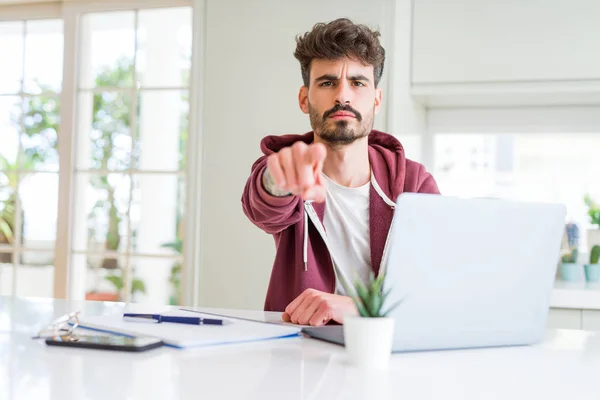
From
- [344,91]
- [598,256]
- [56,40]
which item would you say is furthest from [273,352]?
[56,40]

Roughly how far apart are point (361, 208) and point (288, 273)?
27 centimetres

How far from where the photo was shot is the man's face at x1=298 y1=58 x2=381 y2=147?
1998mm

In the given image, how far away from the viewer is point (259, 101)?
10.4ft

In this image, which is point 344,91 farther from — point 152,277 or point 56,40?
point 152,277

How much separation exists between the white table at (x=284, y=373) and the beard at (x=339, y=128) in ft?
2.92

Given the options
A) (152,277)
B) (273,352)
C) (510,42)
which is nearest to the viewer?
(273,352)

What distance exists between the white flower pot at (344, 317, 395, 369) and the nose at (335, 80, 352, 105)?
1069 millimetres

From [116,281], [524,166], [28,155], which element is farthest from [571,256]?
[116,281]

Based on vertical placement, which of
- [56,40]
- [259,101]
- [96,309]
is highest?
[56,40]

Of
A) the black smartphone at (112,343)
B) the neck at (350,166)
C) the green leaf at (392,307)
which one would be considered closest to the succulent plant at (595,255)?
the neck at (350,166)

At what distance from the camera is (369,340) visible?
97cm

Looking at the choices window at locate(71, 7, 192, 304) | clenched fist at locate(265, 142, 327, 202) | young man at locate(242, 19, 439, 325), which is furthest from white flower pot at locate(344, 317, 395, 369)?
window at locate(71, 7, 192, 304)

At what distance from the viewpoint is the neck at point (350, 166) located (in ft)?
6.80

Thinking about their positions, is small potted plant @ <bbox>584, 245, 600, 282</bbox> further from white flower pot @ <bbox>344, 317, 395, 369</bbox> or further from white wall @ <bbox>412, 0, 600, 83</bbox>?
white flower pot @ <bbox>344, 317, 395, 369</bbox>
